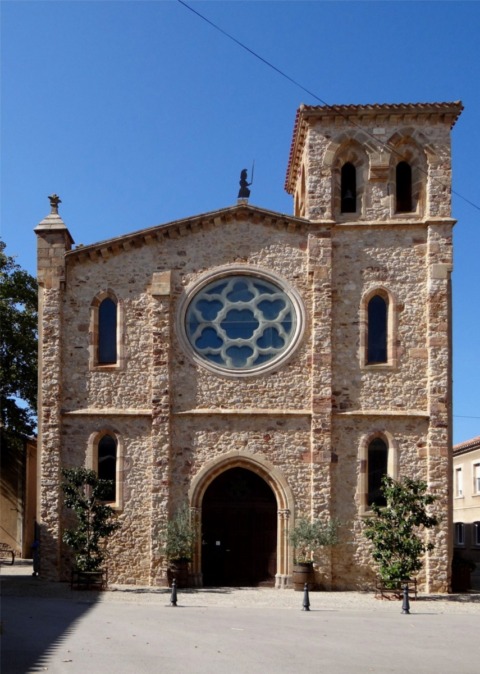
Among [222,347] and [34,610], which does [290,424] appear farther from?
[34,610]

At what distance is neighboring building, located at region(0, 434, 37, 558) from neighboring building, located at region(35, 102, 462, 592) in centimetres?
1210

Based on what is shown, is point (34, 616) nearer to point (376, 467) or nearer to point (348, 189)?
point (376, 467)

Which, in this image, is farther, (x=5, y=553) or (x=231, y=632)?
(x=5, y=553)

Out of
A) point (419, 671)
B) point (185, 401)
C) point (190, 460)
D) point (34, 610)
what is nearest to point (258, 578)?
point (190, 460)

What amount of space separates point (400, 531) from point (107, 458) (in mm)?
8309

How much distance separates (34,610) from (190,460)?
7382 mm

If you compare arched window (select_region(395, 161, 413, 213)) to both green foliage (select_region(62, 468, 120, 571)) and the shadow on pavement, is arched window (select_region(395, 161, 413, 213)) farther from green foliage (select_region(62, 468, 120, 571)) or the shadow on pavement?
the shadow on pavement

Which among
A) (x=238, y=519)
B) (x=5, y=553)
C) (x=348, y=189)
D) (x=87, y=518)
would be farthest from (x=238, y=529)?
(x=5, y=553)

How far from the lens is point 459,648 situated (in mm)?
13617

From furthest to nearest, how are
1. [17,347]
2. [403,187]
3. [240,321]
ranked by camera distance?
[17,347] < [403,187] < [240,321]

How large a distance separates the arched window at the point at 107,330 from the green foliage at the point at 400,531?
341 inches

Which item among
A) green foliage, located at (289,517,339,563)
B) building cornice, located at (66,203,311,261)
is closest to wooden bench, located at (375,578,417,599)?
green foliage, located at (289,517,339,563)

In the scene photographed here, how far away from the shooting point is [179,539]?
23.1 meters

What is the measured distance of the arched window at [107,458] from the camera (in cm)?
2466
